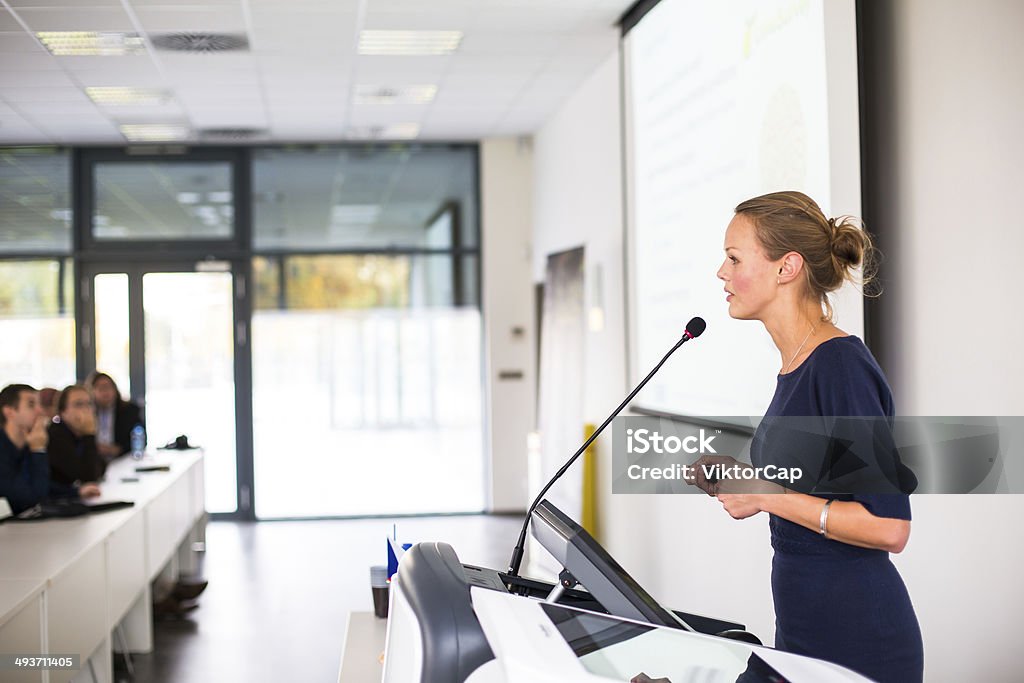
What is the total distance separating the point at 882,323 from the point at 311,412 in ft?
23.6

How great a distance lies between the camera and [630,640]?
1210 millimetres

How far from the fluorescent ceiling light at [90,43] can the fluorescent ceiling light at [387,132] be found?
271cm

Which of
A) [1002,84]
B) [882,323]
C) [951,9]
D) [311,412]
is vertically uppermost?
[951,9]

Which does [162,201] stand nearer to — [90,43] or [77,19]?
[90,43]

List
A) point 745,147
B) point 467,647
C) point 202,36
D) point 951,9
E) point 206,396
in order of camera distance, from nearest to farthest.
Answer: point 467,647 → point 951,9 → point 745,147 → point 202,36 → point 206,396

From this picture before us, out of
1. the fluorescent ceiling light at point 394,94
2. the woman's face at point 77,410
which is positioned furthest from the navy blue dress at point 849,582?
the fluorescent ceiling light at point 394,94

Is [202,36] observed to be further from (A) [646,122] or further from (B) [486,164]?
(B) [486,164]

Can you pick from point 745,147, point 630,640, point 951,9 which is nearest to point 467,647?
point 630,640

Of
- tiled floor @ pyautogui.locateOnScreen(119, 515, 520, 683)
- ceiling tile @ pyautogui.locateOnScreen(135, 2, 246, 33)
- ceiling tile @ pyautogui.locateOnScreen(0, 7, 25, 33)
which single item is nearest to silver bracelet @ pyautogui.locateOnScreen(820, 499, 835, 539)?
tiled floor @ pyautogui.locateOnScreen(119, 515, 520, 683)

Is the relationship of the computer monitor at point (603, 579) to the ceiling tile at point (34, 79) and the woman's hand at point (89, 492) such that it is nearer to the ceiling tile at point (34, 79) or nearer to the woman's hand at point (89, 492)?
the woman's hand at point (89, 492)

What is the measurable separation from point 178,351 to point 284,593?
3.58 meters

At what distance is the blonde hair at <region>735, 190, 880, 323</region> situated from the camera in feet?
5.98

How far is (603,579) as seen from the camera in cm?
139

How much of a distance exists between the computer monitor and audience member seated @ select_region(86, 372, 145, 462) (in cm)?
682
